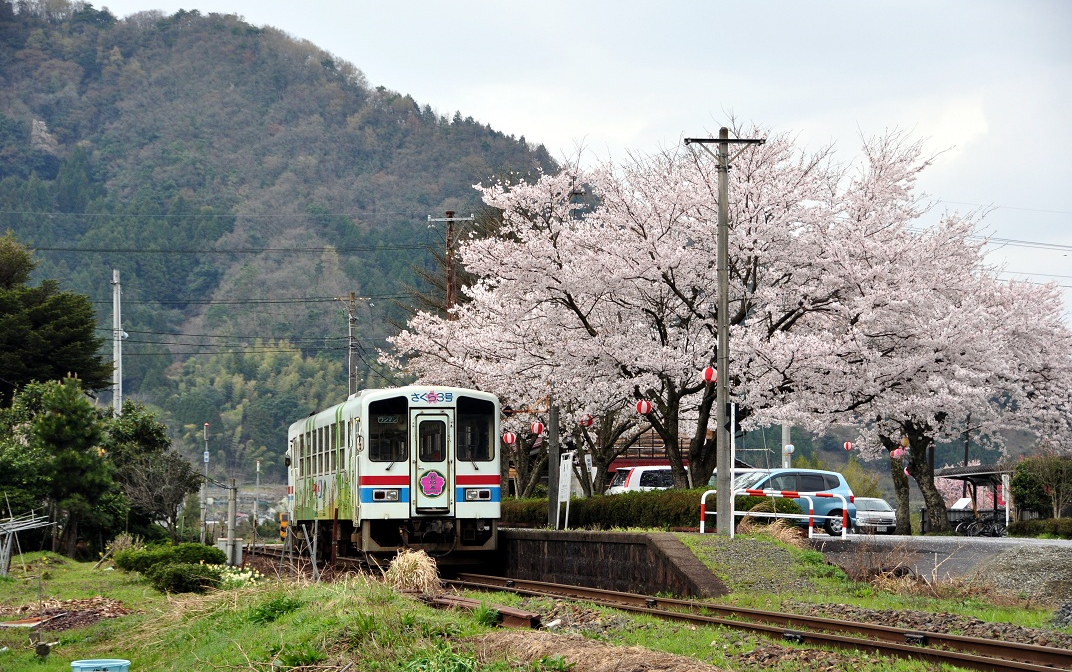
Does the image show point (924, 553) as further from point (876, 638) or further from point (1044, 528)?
point (1044, 528)

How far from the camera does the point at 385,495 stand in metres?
19.3

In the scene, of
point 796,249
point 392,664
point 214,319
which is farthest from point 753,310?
point 214,319

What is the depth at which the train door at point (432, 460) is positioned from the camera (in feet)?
64.2

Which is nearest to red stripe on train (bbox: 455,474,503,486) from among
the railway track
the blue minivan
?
the railway track

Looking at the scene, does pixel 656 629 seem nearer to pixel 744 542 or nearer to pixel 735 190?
pixel 744 542

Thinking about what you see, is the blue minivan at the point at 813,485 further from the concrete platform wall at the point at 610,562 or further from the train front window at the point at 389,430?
the train front window at the point at 389,430

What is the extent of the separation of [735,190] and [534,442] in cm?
1561

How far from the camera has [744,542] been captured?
687 inches

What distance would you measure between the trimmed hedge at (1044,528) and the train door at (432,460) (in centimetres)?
1639

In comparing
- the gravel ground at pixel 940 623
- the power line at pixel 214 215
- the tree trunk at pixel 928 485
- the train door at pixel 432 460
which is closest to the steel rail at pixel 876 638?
the gravel ground at pixel 940 623

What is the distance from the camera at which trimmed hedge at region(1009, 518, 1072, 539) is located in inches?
1120

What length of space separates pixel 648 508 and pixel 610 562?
5.33 meters

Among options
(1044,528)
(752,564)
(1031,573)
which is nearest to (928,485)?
(1044,528)

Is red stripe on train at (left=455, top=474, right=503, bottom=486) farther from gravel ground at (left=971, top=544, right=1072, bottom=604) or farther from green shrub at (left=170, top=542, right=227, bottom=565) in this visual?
gravel ground at (left=971, top=544, right=1072, bottom=604)
